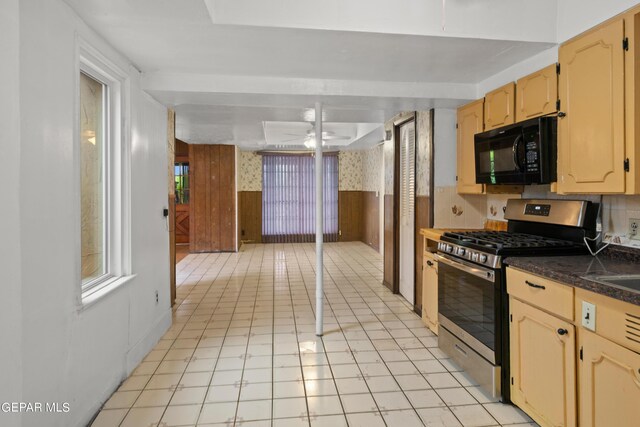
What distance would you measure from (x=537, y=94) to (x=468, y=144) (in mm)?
903

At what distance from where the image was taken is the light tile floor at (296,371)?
220 cm

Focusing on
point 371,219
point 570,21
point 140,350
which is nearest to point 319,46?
point 570,21

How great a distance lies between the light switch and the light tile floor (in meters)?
0.83

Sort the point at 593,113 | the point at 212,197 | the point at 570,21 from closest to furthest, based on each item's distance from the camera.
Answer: the point at 593,113 < the point at 570,21 < the point at 212,197

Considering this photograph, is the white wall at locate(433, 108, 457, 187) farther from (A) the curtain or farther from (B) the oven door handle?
(A) the curtain

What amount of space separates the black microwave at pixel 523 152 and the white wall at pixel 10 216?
2.74 m

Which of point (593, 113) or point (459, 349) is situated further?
point (459, 349)

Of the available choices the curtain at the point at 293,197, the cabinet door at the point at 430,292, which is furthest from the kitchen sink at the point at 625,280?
the curtain at the point at 293,197

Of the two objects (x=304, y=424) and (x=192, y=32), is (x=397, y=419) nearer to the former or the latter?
(x=304, y=424)

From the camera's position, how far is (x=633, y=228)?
2145mm

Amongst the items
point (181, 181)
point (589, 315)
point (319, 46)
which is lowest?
point (589, 315)

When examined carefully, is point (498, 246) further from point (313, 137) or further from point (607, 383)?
point (313, 137)

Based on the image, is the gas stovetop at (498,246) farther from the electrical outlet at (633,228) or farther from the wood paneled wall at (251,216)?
the wood paneled wall at (251,216)

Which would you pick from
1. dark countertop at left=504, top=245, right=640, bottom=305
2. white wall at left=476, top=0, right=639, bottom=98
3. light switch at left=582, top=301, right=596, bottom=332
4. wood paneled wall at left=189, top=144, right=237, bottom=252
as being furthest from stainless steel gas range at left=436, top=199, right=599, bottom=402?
wood paneled wall at left=189, top=144, right=237, bottom=252
